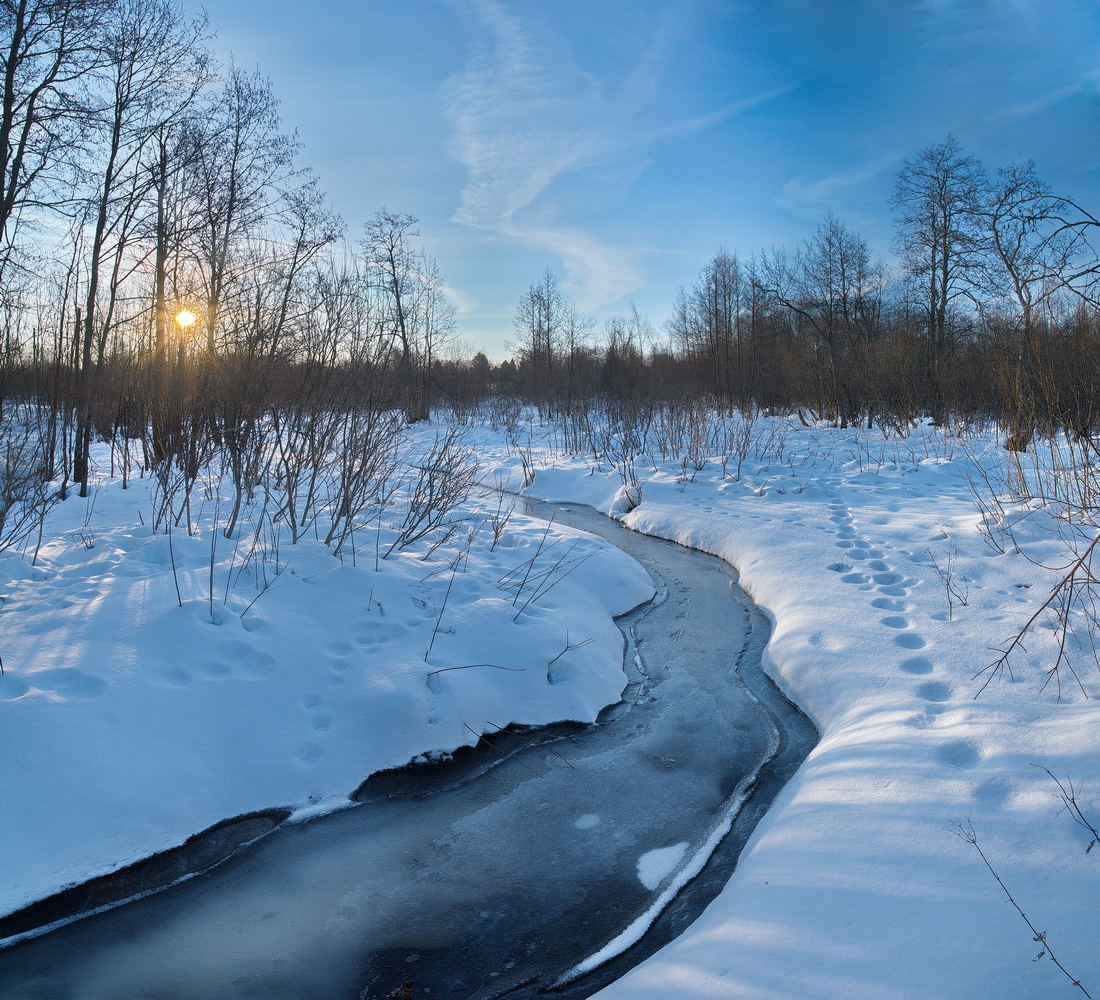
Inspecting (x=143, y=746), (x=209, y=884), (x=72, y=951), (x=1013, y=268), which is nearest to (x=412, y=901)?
(x=209, y=884)

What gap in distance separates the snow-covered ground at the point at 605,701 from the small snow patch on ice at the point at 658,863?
0.31m

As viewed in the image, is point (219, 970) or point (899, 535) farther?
point (899, 535)

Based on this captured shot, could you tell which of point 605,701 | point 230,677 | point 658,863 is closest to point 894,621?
point 605,701

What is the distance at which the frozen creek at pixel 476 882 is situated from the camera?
2135 mm

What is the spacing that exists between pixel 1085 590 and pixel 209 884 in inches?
198

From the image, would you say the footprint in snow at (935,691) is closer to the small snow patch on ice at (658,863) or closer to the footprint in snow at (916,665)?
the footprint in snow at (916,665)

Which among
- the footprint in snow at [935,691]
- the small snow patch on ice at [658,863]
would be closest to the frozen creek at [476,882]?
the small snow patch on ice at [658,863]

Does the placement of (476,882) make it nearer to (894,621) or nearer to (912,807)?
(912,807)

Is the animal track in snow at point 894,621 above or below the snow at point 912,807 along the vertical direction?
above

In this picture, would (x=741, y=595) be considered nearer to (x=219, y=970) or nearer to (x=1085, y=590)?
(x=1085, y=590)

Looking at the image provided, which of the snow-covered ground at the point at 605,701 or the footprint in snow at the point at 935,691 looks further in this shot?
the footprint in snow at the point at 935,691

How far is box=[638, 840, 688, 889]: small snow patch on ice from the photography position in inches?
102

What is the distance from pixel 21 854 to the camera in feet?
7.95

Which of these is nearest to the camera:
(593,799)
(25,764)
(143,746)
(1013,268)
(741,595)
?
(25,764)
